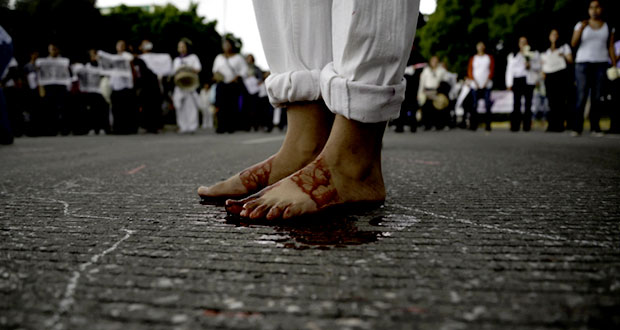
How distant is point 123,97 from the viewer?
927 centimetres

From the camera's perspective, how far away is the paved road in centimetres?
56

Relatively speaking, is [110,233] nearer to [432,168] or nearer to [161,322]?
[161,322]

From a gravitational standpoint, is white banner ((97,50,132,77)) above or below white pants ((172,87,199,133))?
above

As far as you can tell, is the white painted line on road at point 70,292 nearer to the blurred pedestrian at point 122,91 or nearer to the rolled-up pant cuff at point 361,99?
the rolled-up pant cuff at point 361,99

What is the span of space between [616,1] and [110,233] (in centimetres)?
1640

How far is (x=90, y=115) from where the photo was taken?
1045 cm

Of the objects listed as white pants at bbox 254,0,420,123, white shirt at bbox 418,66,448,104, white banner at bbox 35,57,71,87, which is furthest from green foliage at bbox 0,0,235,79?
white pants at bbox 254,0,420,123

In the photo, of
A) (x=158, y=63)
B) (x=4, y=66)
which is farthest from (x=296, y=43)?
(x=158, y=63)

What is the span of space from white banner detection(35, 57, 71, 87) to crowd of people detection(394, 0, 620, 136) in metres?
6.46

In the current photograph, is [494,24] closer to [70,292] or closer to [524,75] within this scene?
[524,75]

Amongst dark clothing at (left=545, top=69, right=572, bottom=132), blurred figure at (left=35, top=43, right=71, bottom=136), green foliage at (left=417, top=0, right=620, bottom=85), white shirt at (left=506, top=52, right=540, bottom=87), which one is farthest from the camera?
green foliage at (left=417, top=0, right=620, bottom=85)

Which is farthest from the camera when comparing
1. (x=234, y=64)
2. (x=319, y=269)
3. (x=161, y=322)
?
(x=234, y=64)

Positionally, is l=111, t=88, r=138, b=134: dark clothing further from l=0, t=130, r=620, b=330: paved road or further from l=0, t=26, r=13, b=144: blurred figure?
l=0, t=130, r=620, b=330: paved road

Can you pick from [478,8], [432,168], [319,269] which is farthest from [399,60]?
[478,8]
